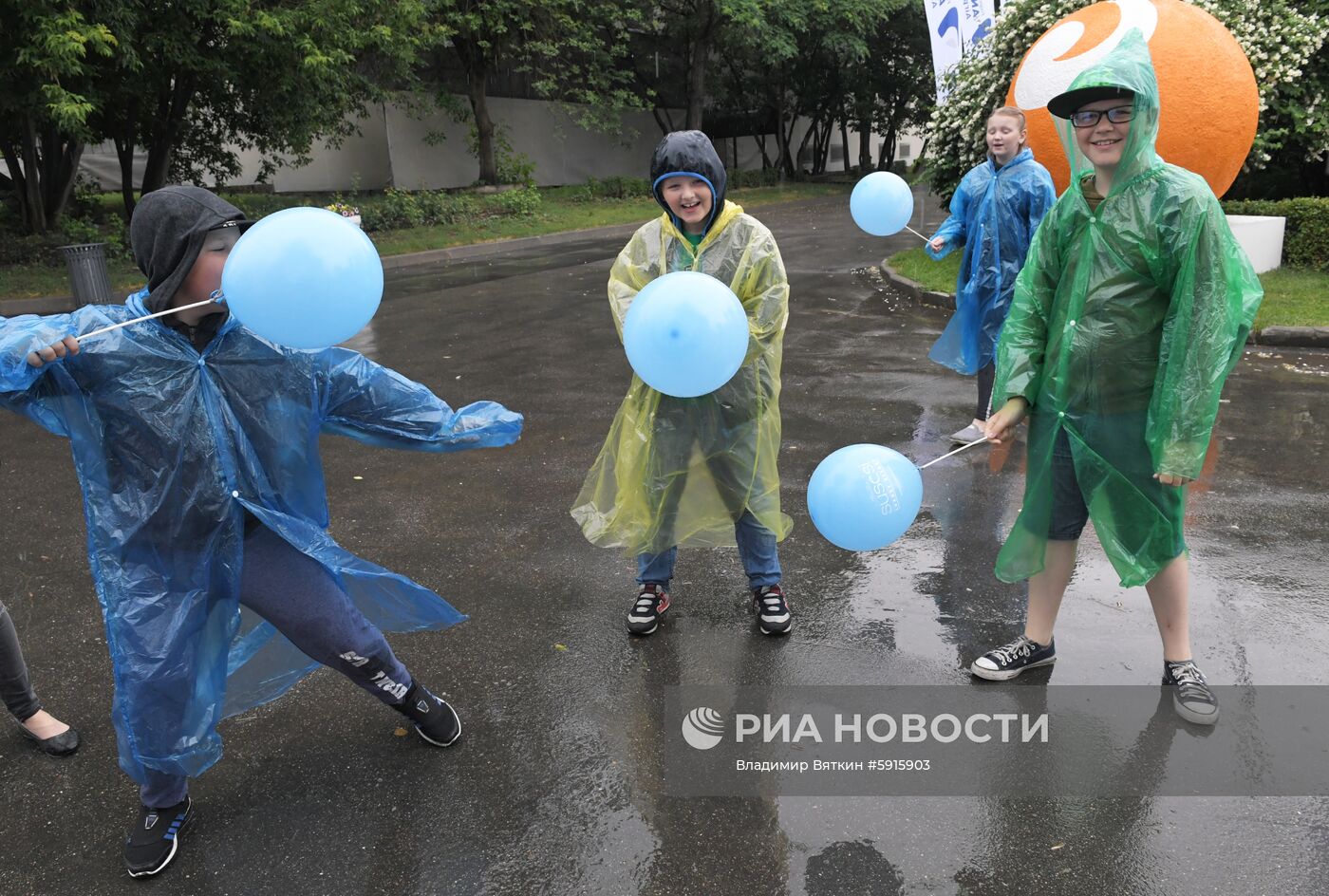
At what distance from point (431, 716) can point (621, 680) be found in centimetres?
71

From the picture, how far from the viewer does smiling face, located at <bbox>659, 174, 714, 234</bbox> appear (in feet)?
10.3

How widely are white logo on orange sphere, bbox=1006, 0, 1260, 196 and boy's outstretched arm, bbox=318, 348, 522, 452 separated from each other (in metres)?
6.68

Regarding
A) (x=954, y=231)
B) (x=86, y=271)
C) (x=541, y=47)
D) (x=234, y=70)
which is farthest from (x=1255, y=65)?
(x=541, y=47)

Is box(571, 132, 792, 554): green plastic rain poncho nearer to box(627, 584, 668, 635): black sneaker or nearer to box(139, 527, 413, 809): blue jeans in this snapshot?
box(627, 584, 668, 635): black sneaker

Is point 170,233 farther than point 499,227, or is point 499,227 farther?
point 499,227

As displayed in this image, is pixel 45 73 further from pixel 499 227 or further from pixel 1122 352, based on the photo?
pixel 1122 352

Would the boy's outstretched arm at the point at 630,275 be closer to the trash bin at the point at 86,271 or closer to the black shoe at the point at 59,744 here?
the black shoe at the point at 59,744

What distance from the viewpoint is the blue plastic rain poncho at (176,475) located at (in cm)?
230

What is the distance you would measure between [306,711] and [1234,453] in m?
4.98

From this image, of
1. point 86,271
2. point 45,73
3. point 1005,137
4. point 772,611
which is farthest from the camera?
point 45,73

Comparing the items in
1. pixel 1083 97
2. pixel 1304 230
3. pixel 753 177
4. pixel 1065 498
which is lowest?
pixel 753 177

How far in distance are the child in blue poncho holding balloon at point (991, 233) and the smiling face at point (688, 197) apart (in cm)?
248

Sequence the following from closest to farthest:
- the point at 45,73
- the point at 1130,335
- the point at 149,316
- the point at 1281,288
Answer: the point at 149,316
the point at 1130,335
the point at 1281,288
the point at 45,73

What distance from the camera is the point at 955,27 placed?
1305cm
